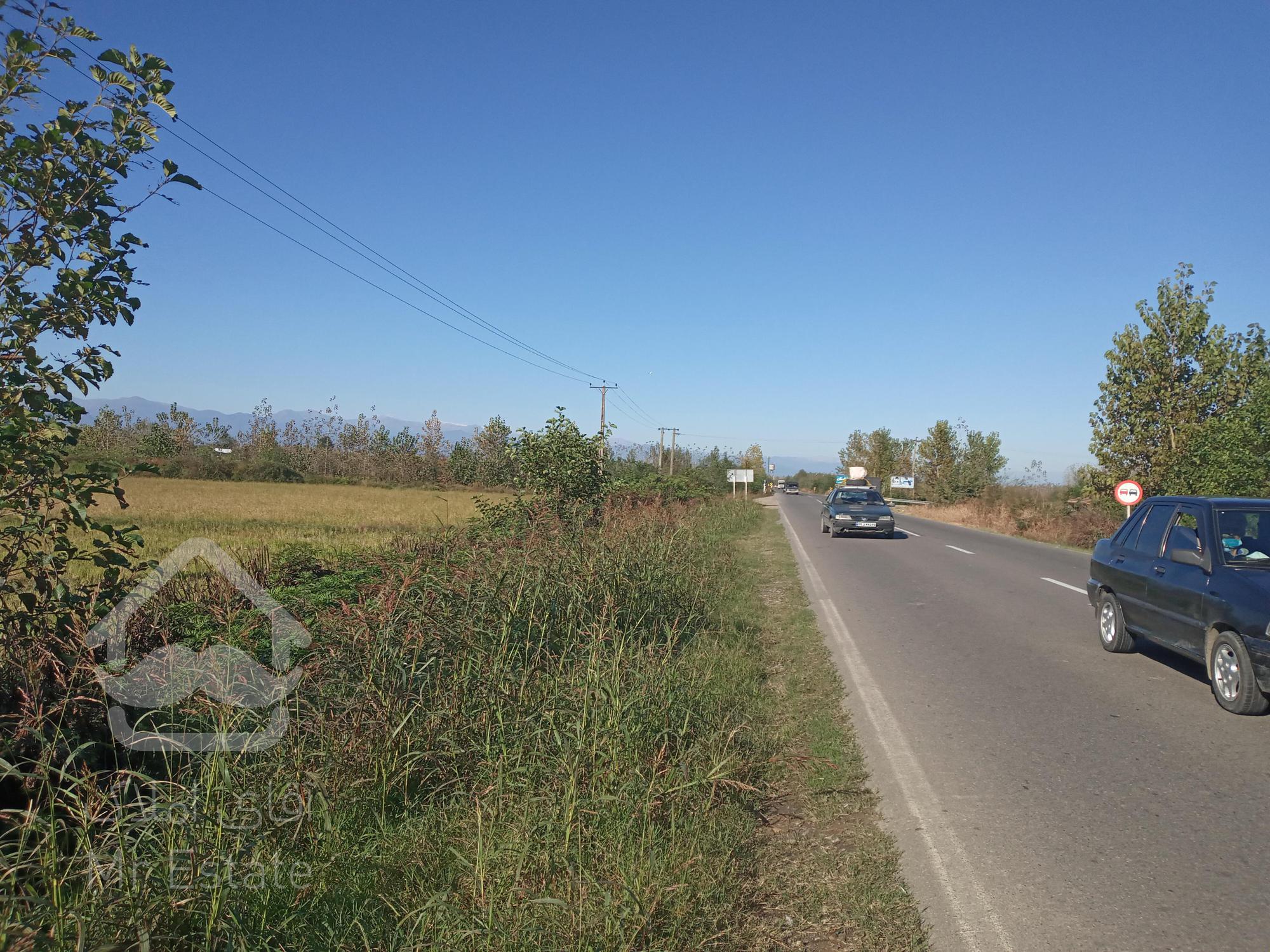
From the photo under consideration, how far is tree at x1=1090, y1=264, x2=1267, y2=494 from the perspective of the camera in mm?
25062

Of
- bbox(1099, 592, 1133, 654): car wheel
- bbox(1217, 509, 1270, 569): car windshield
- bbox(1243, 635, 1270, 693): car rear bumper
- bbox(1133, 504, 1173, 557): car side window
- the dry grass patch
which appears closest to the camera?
bbox(1243, 635, 1270, 693): car rear bumper

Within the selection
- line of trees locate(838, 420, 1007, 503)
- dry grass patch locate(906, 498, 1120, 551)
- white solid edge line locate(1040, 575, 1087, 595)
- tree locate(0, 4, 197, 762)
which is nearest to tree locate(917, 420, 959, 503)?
line of trees locate(838, 420, 1007, 503)

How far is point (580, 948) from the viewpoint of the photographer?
9.80ft

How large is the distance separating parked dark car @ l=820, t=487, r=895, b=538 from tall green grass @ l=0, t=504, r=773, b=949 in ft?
58.9

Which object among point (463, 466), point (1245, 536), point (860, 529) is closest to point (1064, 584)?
point (1245, 536)

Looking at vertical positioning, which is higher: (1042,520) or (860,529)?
(1042,520)

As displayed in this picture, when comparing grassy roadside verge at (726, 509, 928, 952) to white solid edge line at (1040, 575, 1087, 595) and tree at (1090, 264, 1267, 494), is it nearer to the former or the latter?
white solid edge line at (1040, 575, 1087, 595)

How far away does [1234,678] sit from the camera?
6129 mm

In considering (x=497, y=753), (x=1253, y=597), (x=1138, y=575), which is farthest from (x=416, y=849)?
(x=1138, y=575)

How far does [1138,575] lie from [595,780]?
21.0 feet

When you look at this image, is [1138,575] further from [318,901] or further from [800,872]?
[318,901]

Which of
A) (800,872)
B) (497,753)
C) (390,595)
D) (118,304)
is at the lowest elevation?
(800,872)

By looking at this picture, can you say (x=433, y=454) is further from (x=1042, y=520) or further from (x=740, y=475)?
(x=1042, y=520)

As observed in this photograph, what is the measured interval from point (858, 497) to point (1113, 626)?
55.8ft
